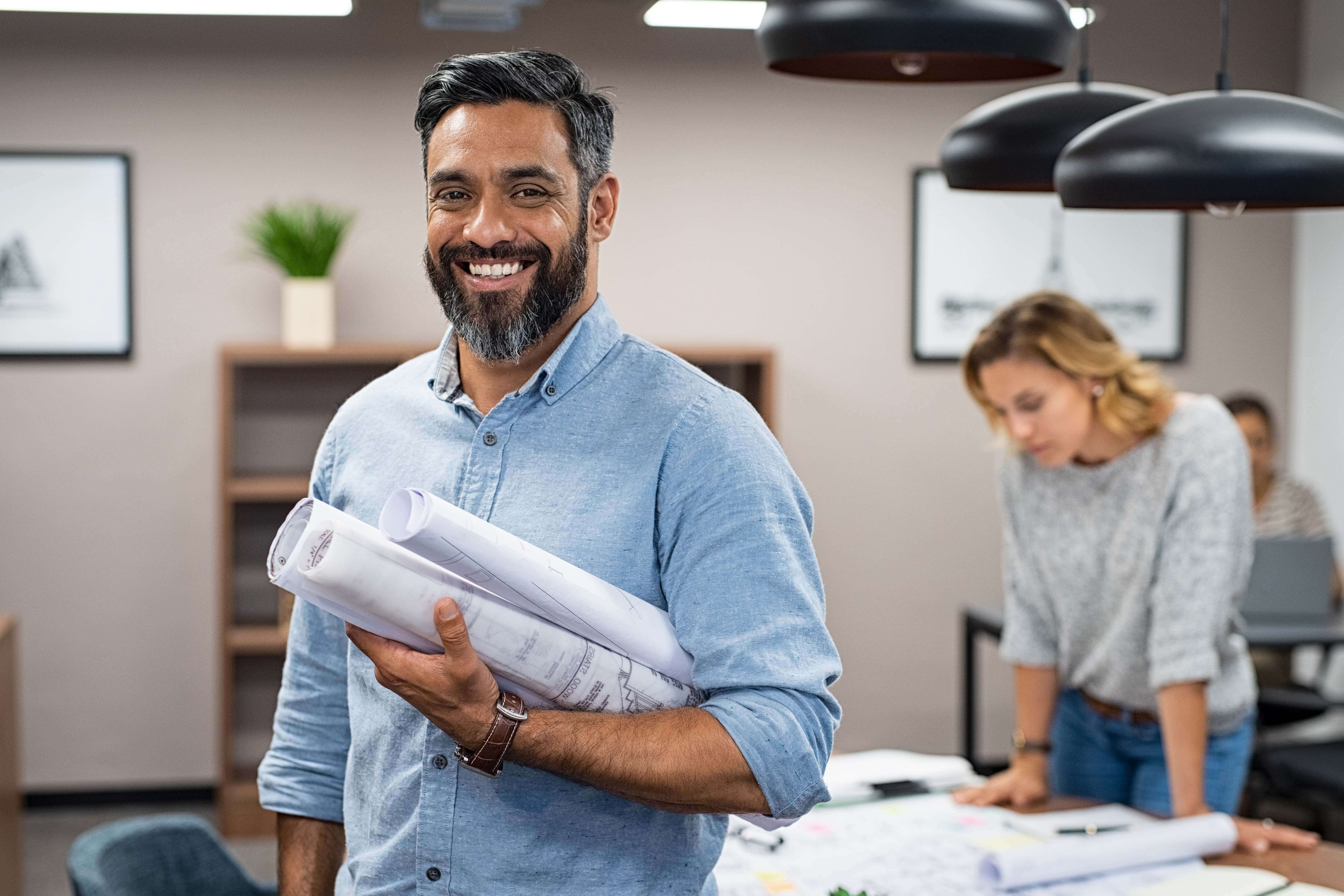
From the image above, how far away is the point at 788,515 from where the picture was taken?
1.31 metres

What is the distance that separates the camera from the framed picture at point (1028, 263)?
5.16 metres

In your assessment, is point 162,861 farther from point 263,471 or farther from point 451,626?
point 263,471

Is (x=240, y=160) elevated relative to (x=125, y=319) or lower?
elevated

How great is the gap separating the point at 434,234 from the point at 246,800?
11.9 feet

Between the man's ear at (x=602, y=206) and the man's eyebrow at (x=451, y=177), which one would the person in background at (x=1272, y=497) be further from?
the man's eyebrow at (x=451, y=177)

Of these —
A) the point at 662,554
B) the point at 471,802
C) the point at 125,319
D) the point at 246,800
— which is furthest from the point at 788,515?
the point at 125,319

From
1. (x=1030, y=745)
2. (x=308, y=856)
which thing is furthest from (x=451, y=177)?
(x=1030, y=745)

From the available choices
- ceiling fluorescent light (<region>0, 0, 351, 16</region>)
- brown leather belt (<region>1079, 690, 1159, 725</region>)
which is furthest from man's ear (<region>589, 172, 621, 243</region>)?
ceiling fluorescent light (<region>0, 0, 351, 16</region>)

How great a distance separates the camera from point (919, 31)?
153cm

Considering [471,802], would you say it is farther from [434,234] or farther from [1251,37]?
[1251,37]

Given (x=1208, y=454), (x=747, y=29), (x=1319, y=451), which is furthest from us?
→ (x=1319, y=451)

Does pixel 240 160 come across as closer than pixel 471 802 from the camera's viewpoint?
No

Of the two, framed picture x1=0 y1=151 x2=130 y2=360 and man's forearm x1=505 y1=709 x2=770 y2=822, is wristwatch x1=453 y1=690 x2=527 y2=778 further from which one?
framed picture x1=0 y1=151 x2=130 y2=360

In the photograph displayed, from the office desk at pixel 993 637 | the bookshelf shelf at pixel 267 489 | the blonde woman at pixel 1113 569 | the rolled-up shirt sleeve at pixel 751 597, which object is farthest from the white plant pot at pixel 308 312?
the rolled-up shirt sleeve at pixel 751 597
